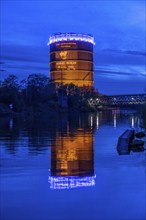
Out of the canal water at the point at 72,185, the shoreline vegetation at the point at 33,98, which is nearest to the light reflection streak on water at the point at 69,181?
the canal water at the point at 72,185

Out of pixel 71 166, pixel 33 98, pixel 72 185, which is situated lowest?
pixel 72 185

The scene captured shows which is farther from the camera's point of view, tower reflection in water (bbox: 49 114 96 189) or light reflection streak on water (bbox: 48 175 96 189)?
tower reflection in water (bbox: 49 114 96 189)

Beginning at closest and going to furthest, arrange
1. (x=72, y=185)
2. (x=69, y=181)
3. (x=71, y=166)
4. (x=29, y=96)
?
1. (x=72, y=185)
2. (x=69, y=181)
3. (x=71, y=166)
4. (x=29, y=96)

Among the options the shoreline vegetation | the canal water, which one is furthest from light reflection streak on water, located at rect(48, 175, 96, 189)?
the shoreline vegetation

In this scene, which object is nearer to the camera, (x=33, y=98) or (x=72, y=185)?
(x=72, y=185)

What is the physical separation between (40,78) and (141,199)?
112295 mm

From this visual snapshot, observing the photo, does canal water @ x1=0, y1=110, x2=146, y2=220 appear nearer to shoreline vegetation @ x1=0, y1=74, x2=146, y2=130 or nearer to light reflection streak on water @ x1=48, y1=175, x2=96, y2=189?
light reflection streak on water @ x1=48, y1=175, x2=96, y2=189

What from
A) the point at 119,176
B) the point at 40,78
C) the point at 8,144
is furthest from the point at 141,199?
the point at 40,78

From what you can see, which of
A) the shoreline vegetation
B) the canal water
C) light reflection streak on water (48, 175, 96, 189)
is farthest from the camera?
the shoreline vegetation

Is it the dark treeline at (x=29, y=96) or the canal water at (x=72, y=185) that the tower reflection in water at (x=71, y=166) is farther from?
the dark treeline at (x=29, y=96)

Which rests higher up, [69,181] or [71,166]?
[71,166]

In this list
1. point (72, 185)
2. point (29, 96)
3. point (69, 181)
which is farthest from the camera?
point (29, 96)

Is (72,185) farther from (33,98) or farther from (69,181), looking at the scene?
(33,98)

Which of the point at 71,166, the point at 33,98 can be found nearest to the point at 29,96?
the point at 33,98
